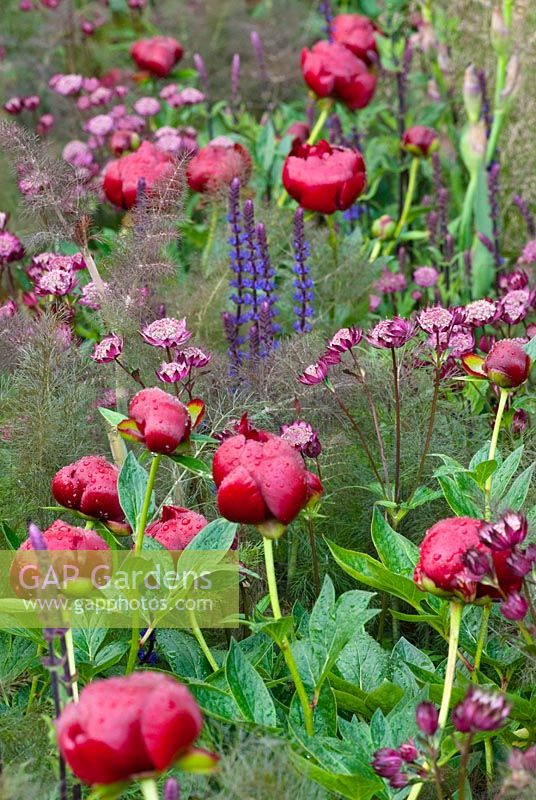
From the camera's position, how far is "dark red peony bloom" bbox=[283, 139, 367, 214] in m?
1.75

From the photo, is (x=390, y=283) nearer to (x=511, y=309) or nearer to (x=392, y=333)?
(x=511, y=309)

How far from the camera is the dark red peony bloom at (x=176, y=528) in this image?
3.49 feet

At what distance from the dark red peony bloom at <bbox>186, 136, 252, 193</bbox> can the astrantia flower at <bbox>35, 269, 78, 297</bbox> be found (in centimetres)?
58

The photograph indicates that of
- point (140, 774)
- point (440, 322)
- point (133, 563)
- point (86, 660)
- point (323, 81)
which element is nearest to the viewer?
point (140, 774)

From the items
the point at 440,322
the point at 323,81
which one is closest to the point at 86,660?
the point at 440,322

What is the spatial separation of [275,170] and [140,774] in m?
1.97

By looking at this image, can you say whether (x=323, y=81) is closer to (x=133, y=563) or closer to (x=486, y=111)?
(x=486, y=111)

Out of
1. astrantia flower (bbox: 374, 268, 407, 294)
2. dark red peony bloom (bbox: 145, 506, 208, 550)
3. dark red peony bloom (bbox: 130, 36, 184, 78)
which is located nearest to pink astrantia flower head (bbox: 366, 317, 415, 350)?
dark red peony bloom (bbox: 145, 506, 208, 550)

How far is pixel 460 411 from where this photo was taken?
151 cm

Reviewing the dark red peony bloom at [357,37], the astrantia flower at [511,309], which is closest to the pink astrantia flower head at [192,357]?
the astrantia flower at [511,309]

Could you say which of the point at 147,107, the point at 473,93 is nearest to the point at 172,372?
the point at 473,93

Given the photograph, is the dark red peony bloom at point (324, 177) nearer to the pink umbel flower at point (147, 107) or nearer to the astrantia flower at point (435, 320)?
the astrantia flower at point (435, 320)

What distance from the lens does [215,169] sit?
78.0 inches

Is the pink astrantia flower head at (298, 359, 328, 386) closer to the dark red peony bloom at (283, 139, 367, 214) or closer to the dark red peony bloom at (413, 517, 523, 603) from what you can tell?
the dark red peony bloom at (413, 517, 523, 603)
